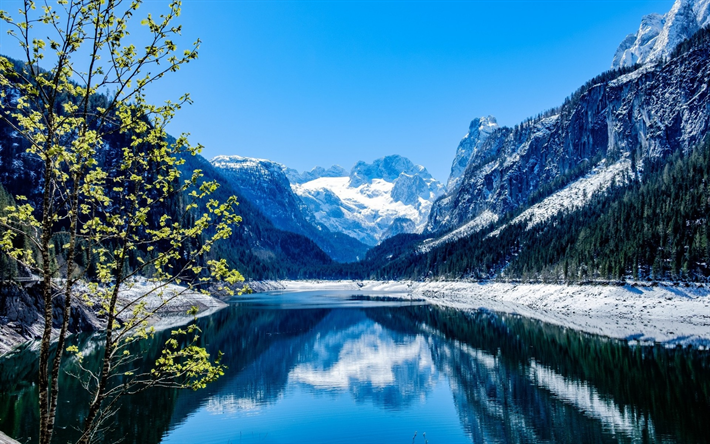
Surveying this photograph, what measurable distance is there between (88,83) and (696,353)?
62.6 meters

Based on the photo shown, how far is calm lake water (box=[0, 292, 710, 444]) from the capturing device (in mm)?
29922

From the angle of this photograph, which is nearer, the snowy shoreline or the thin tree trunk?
the thin tree trunk

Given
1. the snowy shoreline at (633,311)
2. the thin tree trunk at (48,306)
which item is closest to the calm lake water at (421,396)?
the snowy shoreline at (633,311)

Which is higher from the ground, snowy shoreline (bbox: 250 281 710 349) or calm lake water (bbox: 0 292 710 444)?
snowy shoreline (bbox: 250 281 710 349)

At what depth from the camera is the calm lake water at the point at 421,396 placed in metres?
29.9

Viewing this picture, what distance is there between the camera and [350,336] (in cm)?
7888

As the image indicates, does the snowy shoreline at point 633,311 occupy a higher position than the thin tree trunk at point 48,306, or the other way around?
the thin tree trunk at point 48,306

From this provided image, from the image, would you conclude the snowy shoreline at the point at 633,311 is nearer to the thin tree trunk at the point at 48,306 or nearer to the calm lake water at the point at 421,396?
the calm lake water at the point at 421,396

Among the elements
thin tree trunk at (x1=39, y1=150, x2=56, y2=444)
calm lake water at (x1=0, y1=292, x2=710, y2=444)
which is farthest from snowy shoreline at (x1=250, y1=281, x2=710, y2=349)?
thin tree trunk at (x1=39, y1=150, x2=56, y2=444)

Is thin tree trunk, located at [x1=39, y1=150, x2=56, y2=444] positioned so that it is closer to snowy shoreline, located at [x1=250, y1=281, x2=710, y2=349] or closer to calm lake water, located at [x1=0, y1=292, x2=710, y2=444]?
calm lake water, located at [x1=0, y1=292, x2=710, y2=444]

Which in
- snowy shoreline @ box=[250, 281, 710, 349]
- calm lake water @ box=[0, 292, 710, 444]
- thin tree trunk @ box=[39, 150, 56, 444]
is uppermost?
thin tree trunk @ box=[39, 150, 56, 444]

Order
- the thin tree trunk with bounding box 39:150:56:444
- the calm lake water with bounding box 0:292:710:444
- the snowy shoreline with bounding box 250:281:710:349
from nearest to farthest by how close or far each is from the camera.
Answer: the thin tree trunk with bounding box 39:150:56:444 < the calm lake water with bounding box 0:292:710:444 < the snowy shoreline with bounding box 250:281:710:349

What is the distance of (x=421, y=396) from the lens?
135ft

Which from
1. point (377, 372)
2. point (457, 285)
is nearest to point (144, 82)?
point (377, 372)
